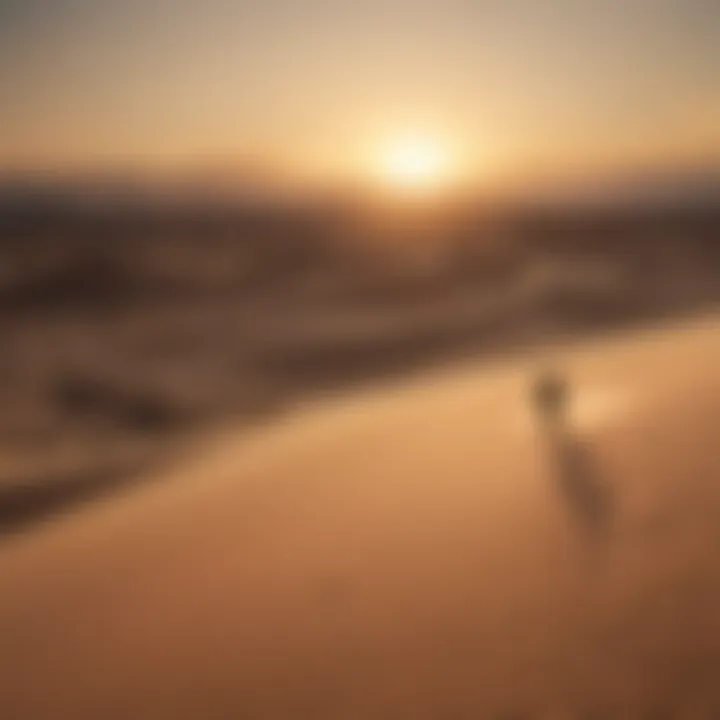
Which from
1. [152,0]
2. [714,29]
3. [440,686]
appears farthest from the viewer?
[714,29]

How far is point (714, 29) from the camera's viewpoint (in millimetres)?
1165

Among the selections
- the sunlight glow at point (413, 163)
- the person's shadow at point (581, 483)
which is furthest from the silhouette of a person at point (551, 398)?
the sunlight glow at point (413, 163)

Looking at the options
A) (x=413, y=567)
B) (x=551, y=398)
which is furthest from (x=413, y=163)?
(x=413, y=567)

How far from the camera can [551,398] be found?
1140mm

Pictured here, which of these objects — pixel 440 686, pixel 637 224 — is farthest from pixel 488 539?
pixel 637 224

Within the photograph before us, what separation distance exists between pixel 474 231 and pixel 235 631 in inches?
22.8

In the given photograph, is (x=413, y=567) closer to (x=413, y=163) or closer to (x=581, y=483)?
(x=581, y=483)

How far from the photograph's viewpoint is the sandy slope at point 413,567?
838 millimetres

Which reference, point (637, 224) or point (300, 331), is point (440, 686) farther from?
point (637, 224)

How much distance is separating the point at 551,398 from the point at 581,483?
0.42 ft

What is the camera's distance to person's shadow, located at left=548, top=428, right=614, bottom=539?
1007 mm

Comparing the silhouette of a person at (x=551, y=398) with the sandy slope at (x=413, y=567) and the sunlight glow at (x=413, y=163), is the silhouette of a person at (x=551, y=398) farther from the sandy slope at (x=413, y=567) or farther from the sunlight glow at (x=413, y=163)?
the sunlight glow at (x=413, y=163)

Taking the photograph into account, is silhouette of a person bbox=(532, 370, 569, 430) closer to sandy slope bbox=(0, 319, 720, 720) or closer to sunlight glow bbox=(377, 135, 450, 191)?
sandy slope bbox=(0, 319, 720, 720)

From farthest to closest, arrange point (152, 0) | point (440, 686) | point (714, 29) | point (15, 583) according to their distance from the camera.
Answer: point (714, 29) → point (152, 0) → point (15, 583) → point (440, 686)
